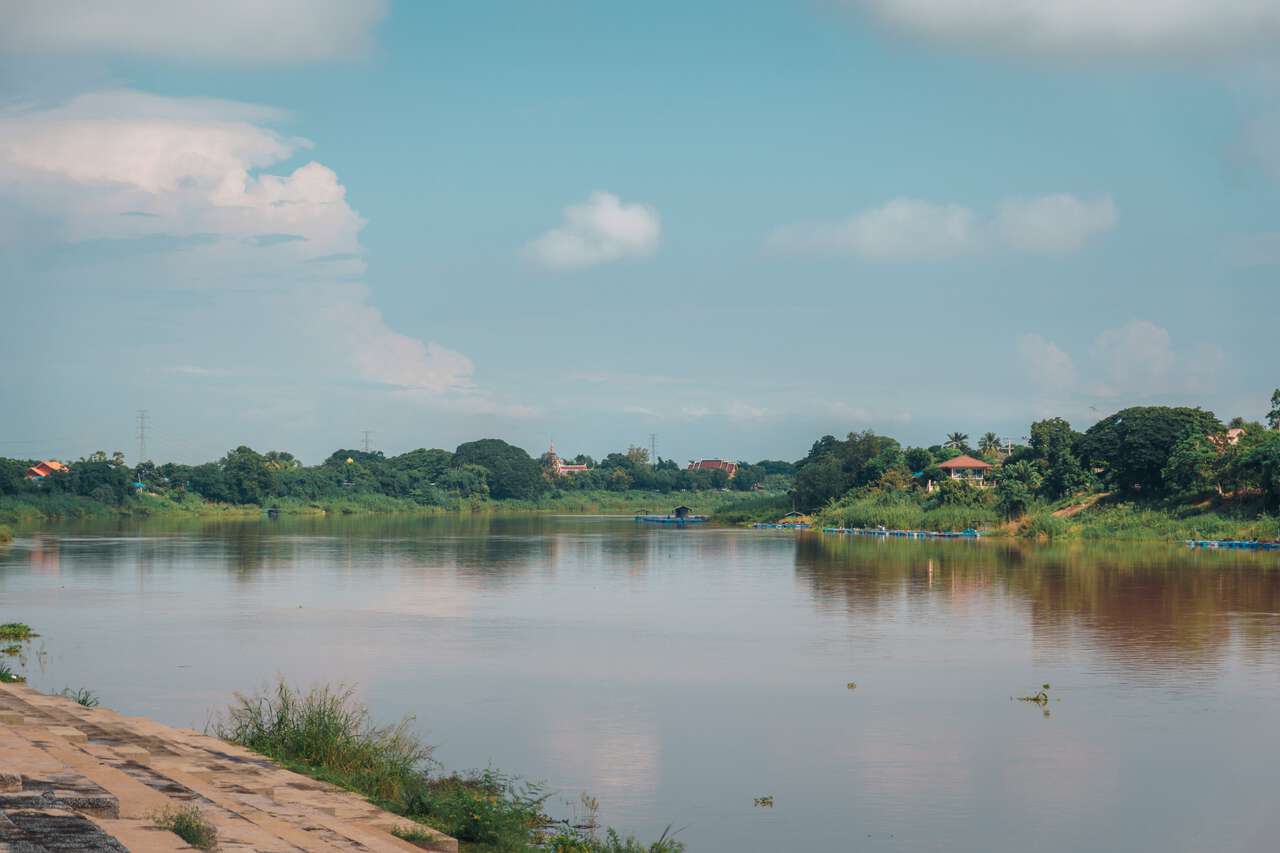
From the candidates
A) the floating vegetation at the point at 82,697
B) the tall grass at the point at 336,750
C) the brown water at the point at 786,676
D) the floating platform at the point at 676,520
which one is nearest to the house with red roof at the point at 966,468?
the floating platform at the point at 676,520

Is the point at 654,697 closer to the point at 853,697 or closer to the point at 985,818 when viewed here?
the point at 853,697

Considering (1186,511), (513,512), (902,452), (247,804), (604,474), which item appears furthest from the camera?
(604,474)

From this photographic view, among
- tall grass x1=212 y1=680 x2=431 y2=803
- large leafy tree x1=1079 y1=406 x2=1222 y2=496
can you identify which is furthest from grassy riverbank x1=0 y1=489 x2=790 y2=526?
tall grass x1=212 y1=680 x2=431 y2=803

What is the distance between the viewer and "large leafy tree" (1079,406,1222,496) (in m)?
71.3

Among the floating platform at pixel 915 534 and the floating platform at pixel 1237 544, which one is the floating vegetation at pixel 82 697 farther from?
the floating platform at pixel 915 534

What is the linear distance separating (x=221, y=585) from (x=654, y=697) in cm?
2456

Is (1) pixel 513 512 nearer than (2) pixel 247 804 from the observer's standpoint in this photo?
No

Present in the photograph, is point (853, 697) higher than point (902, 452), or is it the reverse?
point (902, 452)

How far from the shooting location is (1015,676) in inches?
935

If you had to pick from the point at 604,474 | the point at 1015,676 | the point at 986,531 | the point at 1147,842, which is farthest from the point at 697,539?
the point at 604,474

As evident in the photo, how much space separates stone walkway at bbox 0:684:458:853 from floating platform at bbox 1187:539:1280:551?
174 feet

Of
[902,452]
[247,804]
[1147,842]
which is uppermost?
[902,452]

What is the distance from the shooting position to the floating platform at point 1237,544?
58.0 metres

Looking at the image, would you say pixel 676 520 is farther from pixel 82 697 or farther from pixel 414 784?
pixel 414 784
